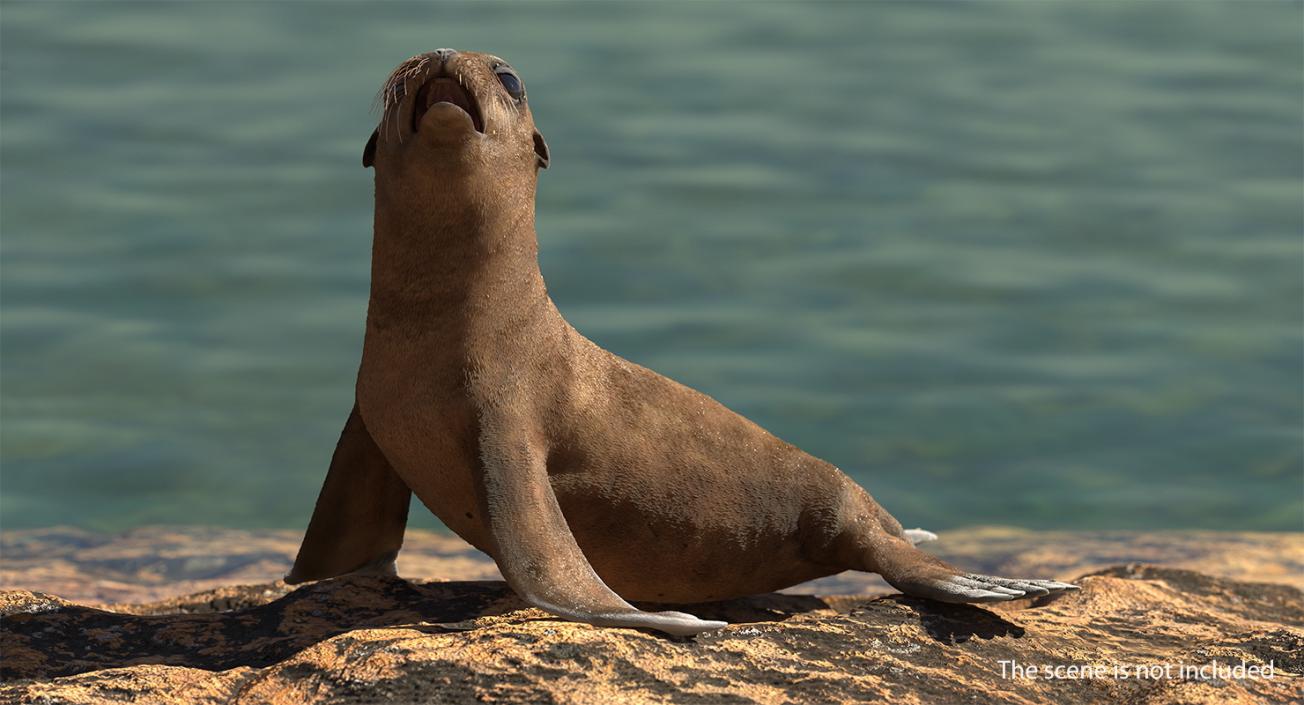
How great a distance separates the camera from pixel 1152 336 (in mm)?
14680

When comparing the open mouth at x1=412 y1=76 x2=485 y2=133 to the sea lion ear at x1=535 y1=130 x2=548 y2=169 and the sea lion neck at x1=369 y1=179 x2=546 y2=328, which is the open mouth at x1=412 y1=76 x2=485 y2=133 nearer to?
the sea lion neck at x1=369 y1=179 x2=546 y2=328

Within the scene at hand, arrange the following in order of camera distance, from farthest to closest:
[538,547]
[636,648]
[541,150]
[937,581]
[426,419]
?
[937,581] → [541,150] → [426,419] → [538,547] → [636,648]

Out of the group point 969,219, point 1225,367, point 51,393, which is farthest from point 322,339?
point 1225,367

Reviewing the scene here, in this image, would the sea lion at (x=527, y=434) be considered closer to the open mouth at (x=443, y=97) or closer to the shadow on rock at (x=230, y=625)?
the open mouth at (x=443, y=97)

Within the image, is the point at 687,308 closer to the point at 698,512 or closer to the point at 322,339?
the point at 322,339

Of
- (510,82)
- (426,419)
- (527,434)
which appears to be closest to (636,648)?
(527,434)

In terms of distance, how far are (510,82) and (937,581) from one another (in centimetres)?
228

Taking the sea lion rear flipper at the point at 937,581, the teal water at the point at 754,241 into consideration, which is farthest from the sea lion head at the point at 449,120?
the teal water at the point at 754,241

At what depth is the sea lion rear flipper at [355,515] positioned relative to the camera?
706 centimetres

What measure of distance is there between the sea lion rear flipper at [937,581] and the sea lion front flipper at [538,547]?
1.14 m

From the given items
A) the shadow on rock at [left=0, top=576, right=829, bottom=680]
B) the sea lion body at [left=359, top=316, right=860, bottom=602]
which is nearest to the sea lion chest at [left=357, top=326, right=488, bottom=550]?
the sea lion body at [left=359, top=316, right=860, bottom=602]

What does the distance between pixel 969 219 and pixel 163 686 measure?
1129 cm

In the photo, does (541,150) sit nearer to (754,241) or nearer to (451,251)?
(451,251)

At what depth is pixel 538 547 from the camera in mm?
6027
